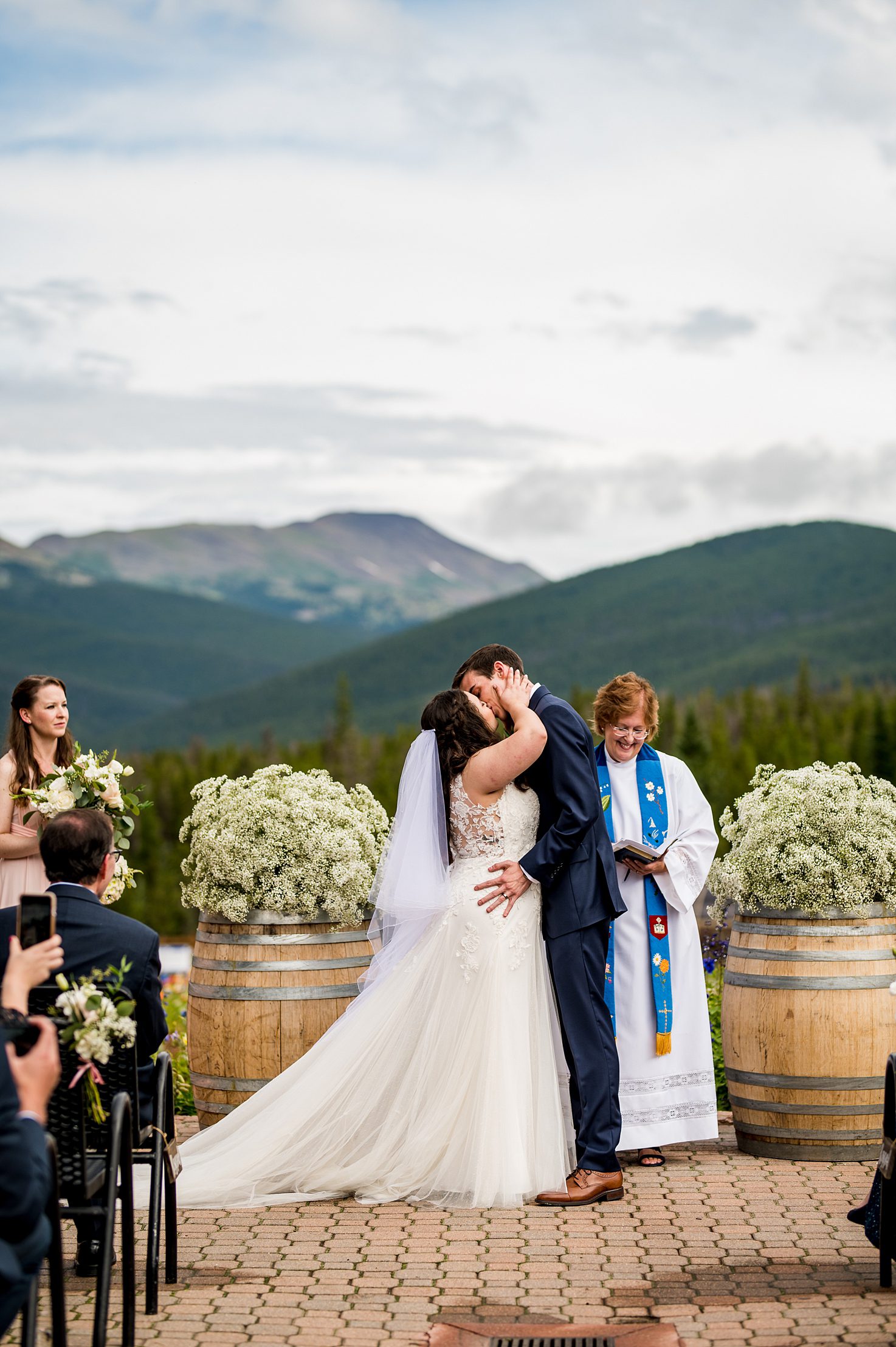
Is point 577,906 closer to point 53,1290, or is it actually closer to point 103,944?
point 103,944

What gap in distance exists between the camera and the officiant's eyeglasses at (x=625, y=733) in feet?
24.8

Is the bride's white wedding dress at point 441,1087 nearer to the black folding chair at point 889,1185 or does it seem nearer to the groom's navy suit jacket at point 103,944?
the black folding chair at point 889,1185

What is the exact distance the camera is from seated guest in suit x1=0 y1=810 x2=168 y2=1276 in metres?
4.93

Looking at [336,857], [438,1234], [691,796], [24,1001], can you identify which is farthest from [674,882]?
[24,1001]

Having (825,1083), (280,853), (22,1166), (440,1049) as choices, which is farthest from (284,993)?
(22,1166)

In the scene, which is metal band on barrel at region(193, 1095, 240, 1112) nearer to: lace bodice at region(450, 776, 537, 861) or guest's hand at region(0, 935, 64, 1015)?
lace bodice at region(450, 776, 537, 861)

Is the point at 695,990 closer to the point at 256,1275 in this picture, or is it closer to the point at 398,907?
the point at 398,907

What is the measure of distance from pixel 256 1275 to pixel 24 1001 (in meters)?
2.22

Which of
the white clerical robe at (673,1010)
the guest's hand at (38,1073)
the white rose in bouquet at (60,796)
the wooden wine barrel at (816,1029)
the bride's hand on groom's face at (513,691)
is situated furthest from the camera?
the white clerical robe at (673,1010)

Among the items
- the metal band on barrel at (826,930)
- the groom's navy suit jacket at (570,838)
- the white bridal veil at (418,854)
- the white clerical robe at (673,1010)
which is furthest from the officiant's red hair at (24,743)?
the metal band on barrel at (826,930)

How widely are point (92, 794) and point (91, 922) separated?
6.71 ft

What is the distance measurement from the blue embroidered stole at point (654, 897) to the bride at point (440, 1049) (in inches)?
31.6

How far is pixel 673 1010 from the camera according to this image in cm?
745

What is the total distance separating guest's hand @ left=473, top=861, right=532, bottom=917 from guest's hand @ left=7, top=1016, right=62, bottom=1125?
3.24 meters
